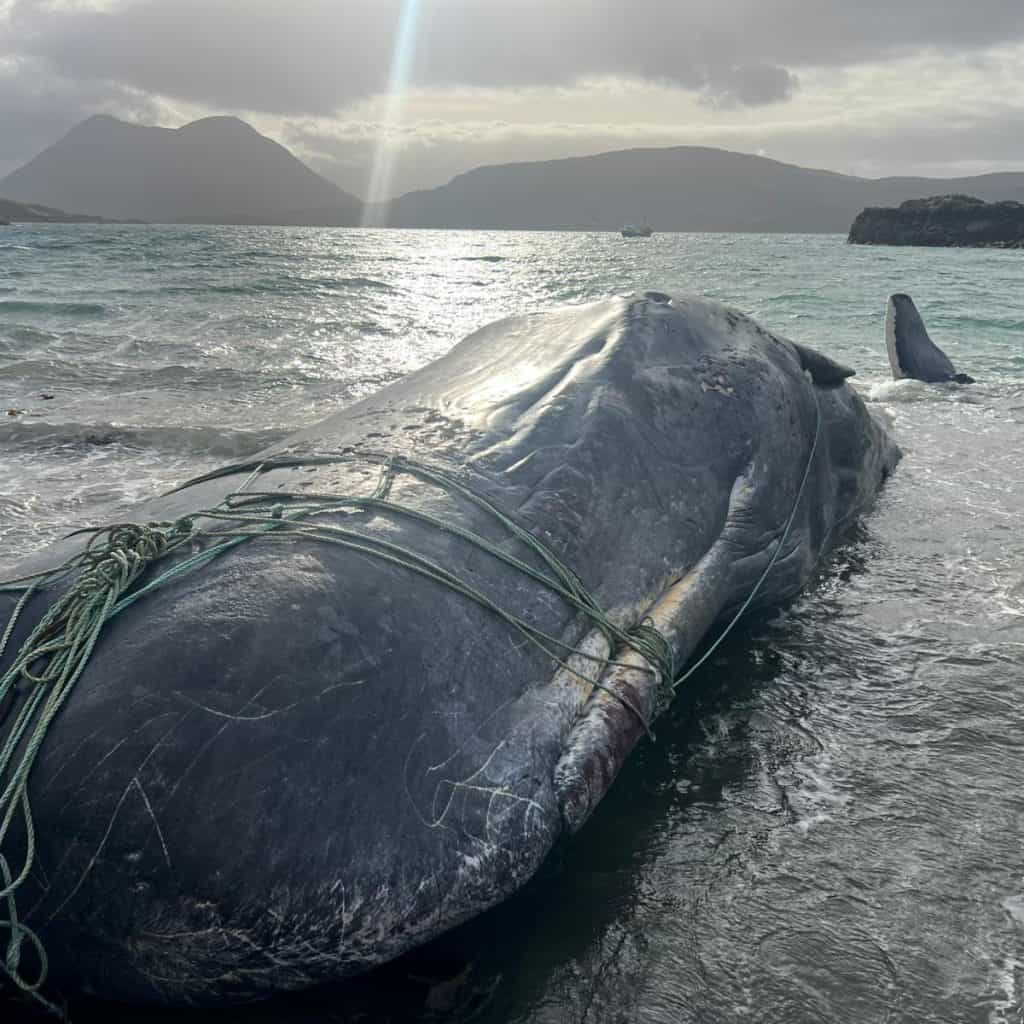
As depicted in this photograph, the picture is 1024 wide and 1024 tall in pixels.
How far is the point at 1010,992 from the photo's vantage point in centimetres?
219

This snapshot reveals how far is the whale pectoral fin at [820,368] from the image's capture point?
194 inches

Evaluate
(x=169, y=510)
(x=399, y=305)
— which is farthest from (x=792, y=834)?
(x=399, y=305)

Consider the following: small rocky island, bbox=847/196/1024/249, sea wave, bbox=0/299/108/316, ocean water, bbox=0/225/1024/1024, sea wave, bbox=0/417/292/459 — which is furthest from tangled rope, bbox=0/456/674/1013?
small rocky island, bbox=847/196/1024/249

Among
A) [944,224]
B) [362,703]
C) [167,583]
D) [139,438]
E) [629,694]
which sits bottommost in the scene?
[139,438]

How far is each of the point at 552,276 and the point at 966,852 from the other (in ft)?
115

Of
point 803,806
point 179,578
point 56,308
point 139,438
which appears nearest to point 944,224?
point 56,308

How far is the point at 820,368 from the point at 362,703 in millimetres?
3587

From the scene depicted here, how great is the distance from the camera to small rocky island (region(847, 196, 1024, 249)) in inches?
3066

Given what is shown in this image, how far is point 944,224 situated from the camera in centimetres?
8256

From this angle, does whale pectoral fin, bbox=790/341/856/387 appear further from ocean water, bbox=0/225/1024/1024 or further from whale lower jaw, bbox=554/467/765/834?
Answer: whale lower jaw, bbox=554/467/765/834

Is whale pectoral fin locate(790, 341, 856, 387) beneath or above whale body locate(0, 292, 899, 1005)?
above

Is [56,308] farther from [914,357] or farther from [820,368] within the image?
[820,368]

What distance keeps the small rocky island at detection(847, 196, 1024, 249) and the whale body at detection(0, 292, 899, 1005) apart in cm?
8363

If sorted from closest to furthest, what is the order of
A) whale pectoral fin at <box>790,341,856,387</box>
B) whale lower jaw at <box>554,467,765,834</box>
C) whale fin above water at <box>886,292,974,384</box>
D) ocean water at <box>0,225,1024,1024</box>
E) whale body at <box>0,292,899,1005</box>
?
whale body at <box>0,292,899,1005</box> < ocean water at <box>0,225,1024,1024</box> < whale lower jaw at <box>554,467,765,834</box> < whale pectoral fin at <box>790,341,856,387</box> < whale fin above water at <box>886,292,974,384</box>
